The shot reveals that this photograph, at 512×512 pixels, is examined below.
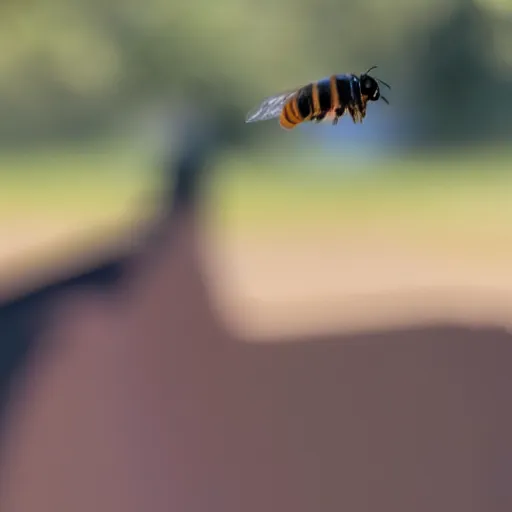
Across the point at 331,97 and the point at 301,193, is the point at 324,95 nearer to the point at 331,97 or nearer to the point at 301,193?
the point at 331,97

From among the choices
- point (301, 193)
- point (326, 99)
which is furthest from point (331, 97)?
point (301, 193)

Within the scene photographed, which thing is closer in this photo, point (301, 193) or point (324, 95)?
point (324, 95)

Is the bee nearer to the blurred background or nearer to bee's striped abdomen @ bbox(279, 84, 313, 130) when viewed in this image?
bee's striped abdomen @ bbox(279, 84, 313, 130)

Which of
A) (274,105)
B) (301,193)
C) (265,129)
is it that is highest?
(274,105)

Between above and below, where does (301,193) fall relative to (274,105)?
below

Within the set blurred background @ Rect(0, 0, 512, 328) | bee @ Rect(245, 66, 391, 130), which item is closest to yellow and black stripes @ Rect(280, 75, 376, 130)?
bee @ Rect(245, 66, 391, 130)

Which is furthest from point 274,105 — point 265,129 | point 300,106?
point 265,129

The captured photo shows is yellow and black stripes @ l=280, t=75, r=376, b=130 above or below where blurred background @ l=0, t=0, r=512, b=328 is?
Answer: above

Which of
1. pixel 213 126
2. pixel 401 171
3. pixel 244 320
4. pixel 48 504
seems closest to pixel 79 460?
pixel 48 504
